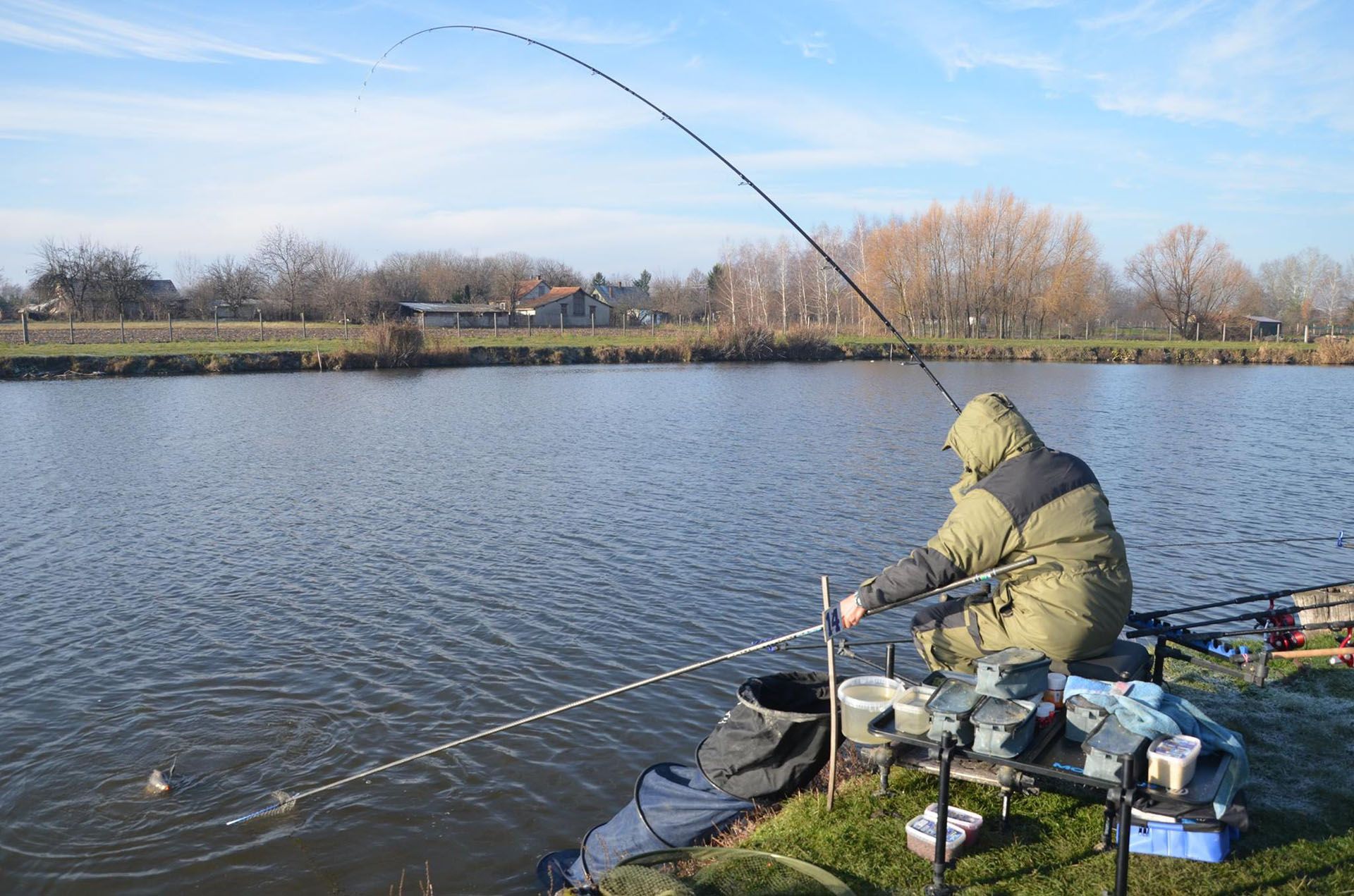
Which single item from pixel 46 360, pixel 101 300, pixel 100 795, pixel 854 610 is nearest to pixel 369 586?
pixel 100 795

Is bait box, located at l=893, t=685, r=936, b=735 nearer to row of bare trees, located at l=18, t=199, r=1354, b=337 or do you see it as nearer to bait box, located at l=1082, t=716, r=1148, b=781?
bait box, located at l=1082, t=716, r=1148, b=781

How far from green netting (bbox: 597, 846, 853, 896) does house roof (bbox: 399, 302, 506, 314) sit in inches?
2712

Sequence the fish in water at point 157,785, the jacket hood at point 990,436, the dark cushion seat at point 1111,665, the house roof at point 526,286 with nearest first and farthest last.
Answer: the dark cushion seat at point 1111,665 < the jacket hood at point 990,436 < the fish in water at point 157,785 < the house roof at point 526,286

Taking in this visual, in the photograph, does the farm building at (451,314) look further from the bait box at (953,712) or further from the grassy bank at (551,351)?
the bait box at (953,712)

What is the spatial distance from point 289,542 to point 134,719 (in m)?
5.14

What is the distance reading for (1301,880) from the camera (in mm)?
3881

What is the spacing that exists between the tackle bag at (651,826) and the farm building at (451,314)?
67126 millimetres

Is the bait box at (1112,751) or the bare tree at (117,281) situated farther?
the bare tree at (117,281)

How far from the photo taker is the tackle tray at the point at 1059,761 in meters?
3.51

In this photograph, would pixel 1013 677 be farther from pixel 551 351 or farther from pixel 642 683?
pixel 551 351

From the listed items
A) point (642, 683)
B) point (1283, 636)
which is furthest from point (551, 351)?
point (642, 683)

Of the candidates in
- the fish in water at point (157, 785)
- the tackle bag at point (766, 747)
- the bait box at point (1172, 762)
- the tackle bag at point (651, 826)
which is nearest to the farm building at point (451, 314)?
the fish in water at point (157, 785)

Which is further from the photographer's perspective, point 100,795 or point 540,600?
point 540,600

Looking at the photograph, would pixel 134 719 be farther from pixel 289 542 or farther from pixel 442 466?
pixel 442 466
